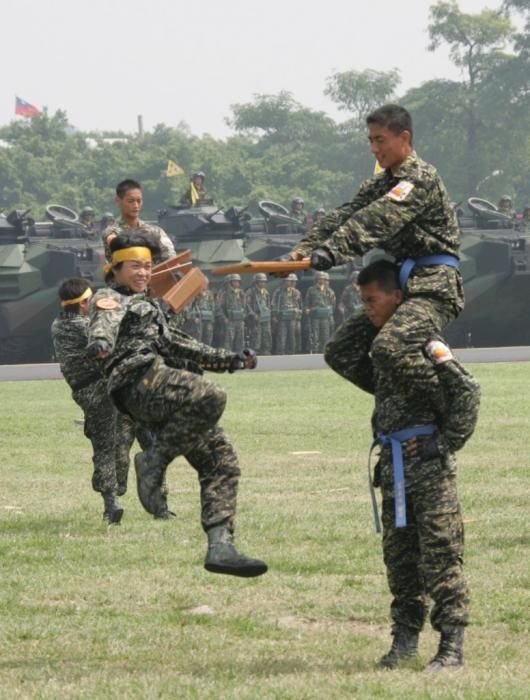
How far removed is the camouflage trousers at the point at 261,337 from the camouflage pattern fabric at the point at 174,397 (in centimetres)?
3501

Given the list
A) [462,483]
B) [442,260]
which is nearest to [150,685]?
[442,260]

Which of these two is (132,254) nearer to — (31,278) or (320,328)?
(31,278)

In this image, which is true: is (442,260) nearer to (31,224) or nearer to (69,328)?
(69,328)

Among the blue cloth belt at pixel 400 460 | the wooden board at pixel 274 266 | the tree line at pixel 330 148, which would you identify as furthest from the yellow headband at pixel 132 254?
the tree line at pixel 330 148

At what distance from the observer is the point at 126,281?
8719 mm

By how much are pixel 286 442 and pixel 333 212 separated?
37.7ft

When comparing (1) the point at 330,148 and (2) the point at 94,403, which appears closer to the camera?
(2) the point at 94,403

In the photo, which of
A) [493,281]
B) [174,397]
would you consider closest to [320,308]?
[493,281]

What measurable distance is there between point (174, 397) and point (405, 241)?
1.17m

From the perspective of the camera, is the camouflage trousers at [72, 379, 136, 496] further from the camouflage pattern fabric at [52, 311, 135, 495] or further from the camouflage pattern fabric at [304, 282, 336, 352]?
the camouflage pattern fabric at [304, 282, 336, 352]

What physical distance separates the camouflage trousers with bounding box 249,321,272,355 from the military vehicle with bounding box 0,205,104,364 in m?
3.84

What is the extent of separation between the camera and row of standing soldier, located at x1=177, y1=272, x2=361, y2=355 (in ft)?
141

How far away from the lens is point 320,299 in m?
43.9

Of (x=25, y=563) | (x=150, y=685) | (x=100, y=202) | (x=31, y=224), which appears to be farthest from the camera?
Answer: (x=100, y=202)
